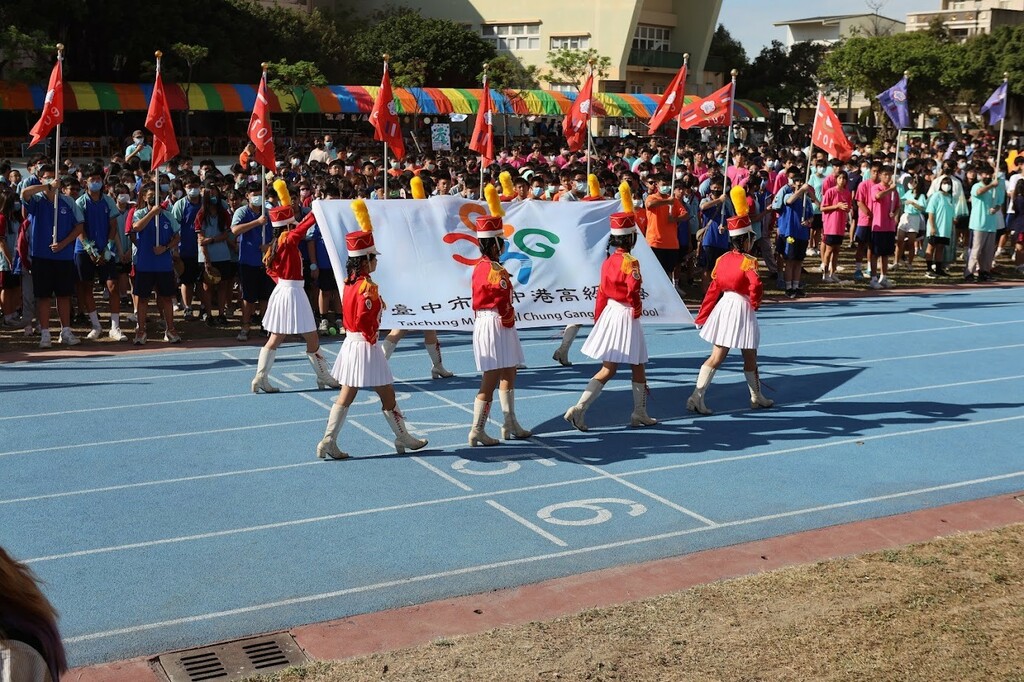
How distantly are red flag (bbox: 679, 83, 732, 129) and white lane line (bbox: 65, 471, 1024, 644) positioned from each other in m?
10.5

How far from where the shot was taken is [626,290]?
36.1ft

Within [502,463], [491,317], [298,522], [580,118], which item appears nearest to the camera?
[298,522]

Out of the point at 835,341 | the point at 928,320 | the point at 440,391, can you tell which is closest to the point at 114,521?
the point at 440,391

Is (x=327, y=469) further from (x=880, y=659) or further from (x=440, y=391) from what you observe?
(x=880, y=659)

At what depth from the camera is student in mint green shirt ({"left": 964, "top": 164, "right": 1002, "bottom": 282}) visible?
22.1m

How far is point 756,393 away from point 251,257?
722 cm

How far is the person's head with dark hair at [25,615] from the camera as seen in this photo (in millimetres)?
3029

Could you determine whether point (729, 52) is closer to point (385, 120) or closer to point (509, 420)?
point (385, 120)

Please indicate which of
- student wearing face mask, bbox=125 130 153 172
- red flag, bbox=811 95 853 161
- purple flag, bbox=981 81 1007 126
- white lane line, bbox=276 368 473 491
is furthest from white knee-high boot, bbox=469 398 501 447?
purple flag, bbox=981 81 1007 126

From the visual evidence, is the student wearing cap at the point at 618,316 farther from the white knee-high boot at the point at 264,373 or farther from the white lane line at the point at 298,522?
the white knee-high boot at the point at 264,373

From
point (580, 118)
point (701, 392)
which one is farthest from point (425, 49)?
point (701, 392)

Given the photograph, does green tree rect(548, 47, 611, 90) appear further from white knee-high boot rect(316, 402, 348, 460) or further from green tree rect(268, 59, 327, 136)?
white knee-high boot rect(316, 402, 348, 460)

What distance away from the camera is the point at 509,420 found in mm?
11000

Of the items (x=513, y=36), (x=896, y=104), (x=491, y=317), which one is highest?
(x=513, y=36)
